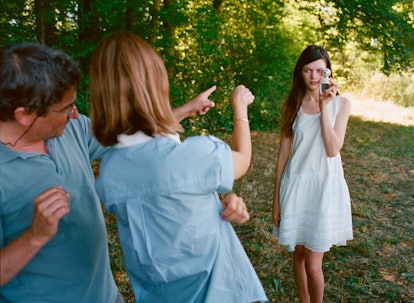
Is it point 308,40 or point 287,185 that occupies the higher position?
point 308,40

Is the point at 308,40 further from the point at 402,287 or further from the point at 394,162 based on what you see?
the point at 402,287

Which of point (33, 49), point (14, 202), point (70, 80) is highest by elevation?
point (33, 49)

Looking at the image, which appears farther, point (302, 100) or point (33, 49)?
point (302, 100)

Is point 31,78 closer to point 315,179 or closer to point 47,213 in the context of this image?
point 47,213

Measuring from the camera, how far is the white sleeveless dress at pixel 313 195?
8.75 ft

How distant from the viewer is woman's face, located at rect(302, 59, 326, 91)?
9.12 ft

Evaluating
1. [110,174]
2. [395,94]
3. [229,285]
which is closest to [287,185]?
[229,285]

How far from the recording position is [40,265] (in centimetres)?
150

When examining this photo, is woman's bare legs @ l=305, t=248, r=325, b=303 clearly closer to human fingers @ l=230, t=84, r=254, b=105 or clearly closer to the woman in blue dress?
the woman in blue dress

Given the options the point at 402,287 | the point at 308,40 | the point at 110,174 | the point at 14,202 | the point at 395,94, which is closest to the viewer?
the point at 110,174

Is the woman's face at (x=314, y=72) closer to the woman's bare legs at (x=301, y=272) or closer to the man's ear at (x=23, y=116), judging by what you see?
the woman's bare legs at (x=301, y=272)

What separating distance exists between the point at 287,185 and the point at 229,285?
1.50 metres

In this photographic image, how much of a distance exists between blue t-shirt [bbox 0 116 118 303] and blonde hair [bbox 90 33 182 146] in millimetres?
361

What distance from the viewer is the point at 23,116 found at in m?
1.42
